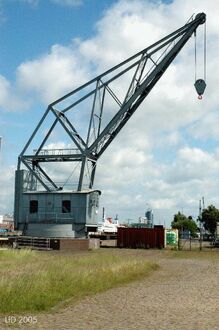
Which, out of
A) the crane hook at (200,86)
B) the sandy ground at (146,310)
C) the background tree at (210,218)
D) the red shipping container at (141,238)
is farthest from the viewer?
the background tree at (210,218)

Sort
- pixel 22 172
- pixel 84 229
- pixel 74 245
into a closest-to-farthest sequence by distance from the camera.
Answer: pixel 74 245 < pixel 84 229 < pixel 22 172

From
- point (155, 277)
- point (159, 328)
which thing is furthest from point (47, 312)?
point (155, 277)

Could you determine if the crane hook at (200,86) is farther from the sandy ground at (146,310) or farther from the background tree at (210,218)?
the background tree at (210,218)

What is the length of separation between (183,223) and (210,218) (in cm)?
1558

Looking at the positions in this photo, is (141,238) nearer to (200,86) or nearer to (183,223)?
(200,86)

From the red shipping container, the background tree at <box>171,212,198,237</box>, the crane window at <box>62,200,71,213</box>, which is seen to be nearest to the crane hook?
the red shipping container

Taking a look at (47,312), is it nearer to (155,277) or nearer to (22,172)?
(155,277)

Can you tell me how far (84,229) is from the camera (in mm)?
58719

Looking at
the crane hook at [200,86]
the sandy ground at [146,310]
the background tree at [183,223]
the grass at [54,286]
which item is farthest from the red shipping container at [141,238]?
the background tree at [183,223]

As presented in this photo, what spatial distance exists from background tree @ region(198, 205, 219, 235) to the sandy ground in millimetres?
104721

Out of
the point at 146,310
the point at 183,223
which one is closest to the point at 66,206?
the point at 146,310

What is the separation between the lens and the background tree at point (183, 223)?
13662 centimetres

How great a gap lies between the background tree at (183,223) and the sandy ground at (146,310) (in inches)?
4493

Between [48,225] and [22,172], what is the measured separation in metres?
8.34
